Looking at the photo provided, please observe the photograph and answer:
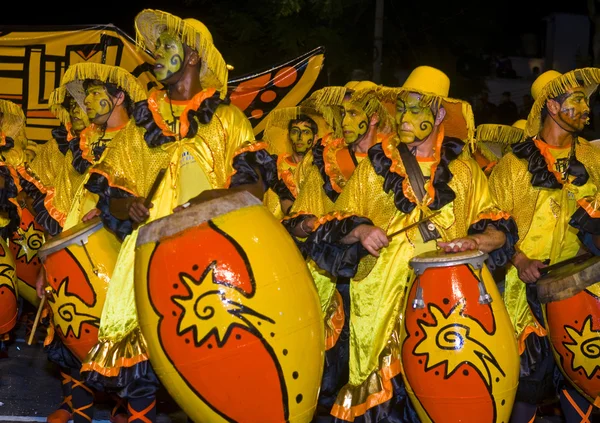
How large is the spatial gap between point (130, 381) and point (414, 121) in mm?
1994

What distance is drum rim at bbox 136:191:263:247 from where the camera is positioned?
5.10m

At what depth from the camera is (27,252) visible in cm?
937

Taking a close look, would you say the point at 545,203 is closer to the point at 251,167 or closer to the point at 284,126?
the point at 251,167

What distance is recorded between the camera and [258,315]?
5.04 m

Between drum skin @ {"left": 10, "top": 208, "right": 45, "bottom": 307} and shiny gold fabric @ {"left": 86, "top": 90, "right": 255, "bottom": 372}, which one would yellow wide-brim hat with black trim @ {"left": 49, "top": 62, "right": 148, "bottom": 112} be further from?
drum skin @ {"left": 10, "top": 208, "right": 45, "bottom": 307}

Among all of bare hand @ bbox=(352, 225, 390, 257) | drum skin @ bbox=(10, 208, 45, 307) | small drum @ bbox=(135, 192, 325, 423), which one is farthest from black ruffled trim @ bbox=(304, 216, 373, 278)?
drum skin @ bbox=(10, 208, 45, 307)

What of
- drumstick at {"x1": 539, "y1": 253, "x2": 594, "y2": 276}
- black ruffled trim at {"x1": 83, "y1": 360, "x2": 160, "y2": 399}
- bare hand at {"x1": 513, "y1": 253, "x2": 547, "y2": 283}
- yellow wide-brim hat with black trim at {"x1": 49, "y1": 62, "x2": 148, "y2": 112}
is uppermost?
yellow wide-brim hat with black trim at {"x1": 49, "y1": 62, "x2": 148, "y2": 112}

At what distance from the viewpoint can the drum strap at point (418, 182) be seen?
20.2ft

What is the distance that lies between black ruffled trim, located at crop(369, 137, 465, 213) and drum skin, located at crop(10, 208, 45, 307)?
3.73 m

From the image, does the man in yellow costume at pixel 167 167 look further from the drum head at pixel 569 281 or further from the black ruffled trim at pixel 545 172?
the black ruffled trim at pixel 545 172

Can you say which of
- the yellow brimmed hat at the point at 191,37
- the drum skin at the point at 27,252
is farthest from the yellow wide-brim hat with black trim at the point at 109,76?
the drum skin at the point at 27,252

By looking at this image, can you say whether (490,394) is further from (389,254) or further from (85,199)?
(85,199)

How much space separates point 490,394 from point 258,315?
3.98ft

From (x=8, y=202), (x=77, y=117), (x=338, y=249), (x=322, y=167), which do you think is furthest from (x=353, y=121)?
(x=8, y=202)
